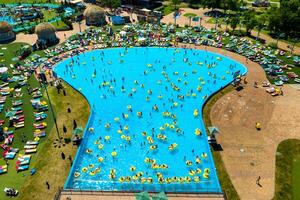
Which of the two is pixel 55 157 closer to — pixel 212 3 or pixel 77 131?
pixel 77 131

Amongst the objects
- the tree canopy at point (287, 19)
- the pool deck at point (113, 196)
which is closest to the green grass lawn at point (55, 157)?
the pool deck at point (113, 196)

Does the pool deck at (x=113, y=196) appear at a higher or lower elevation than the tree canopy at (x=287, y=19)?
lower

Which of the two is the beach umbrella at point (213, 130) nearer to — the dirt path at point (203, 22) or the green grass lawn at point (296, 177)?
the green grass lawn at point (296, 177)

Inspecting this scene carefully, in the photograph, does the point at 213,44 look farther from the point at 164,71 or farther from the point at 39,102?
the point at 39,102

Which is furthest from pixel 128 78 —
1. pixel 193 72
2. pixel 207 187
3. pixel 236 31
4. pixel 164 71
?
pixel 236 31

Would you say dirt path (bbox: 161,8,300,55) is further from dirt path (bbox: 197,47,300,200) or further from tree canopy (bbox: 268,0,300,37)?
dirt path (bbox: 197,47,300,200)

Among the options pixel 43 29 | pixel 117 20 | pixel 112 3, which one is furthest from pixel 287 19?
pixel 43 29
